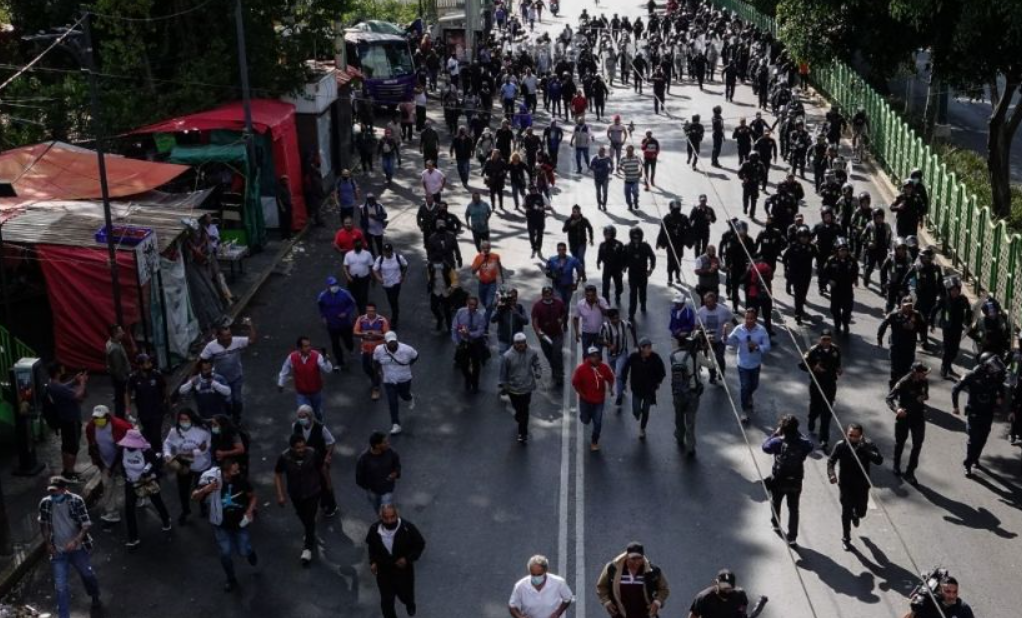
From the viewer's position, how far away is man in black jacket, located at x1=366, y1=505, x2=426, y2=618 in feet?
36.4

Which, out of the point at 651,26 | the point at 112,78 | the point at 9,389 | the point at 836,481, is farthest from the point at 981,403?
the point at 651,26

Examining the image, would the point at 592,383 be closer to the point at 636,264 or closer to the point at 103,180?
the point at 636,264

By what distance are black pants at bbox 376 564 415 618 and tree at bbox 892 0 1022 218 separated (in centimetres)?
1405

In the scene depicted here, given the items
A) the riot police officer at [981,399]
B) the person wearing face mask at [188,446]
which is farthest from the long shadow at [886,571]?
the person wearing face mask at [188,446]

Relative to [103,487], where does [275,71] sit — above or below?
above

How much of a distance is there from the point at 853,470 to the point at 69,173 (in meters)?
13.0

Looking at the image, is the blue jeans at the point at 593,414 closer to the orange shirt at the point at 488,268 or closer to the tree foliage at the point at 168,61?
the orange shirt at the point at 488,268

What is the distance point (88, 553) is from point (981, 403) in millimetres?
8929

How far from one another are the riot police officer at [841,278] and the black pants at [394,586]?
29.8 feet

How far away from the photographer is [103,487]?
14500mm

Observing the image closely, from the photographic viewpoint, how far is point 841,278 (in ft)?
60.5

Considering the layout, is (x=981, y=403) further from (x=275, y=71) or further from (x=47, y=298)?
(x=275, y=71)

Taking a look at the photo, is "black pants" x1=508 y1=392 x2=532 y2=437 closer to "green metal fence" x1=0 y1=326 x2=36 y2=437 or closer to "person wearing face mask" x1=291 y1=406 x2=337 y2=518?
"person wearing face mask" x1=291 y1=406 x2=337 y2=518

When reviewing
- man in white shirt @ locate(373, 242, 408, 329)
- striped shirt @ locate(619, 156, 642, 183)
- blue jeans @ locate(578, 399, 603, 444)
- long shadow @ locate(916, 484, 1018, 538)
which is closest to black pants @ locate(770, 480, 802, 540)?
long shadow @ locate(916, 484, 1018, 538)
